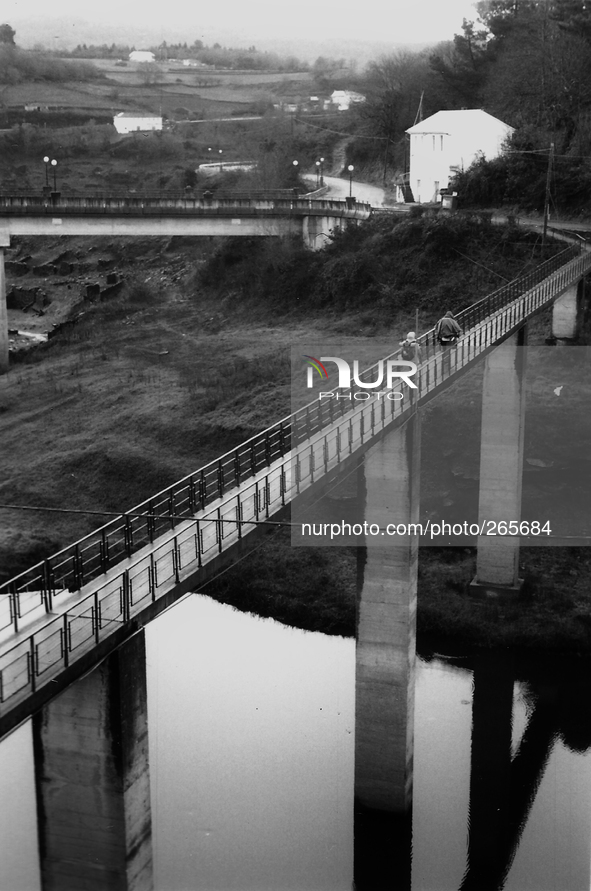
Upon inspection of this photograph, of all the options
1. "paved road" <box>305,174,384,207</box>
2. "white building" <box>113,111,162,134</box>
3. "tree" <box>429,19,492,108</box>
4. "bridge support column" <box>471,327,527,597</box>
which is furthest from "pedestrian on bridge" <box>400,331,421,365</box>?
"white building" <box>113,111,162,134</box>

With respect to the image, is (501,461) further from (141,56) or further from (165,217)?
(141,56)

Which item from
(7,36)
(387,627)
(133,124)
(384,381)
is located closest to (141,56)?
(7,36)

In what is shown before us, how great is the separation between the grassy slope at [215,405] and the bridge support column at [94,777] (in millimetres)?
17111

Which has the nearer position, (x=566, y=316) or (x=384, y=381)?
(x=384, y=381)

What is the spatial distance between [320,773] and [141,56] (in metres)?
128

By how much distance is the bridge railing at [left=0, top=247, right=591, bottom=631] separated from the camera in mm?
15852

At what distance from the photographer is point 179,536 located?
17.9 m

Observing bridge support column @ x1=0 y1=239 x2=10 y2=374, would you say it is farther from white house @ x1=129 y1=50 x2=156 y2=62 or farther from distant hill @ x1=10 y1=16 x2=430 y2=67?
distant hill @ x1=10 y1=16 x2=430 y2=67

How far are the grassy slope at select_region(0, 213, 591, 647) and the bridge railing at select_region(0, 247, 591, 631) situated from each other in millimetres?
4054

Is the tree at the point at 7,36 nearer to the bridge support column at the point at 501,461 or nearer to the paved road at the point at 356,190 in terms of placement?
the paved road at the point at 356,190

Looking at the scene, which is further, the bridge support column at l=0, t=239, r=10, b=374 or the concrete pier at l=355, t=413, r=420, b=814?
the bridge support column at l=0, t=239, r=10, b=374

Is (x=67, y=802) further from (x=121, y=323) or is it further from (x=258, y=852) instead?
(x=121, y=323)

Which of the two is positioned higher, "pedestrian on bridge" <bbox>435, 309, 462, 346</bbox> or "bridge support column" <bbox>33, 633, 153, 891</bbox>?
"pedestrian on bridge" <bbox>435, 309, 462, 346</bbox>

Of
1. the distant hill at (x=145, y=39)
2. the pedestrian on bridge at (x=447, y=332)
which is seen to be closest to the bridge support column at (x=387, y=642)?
the pedestrian on bridge at (x=447, y=332)
